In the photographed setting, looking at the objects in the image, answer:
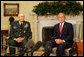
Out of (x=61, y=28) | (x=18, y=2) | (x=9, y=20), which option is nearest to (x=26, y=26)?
(x=61, y=28)

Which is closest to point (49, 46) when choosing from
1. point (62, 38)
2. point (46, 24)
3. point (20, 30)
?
point (62, 38)

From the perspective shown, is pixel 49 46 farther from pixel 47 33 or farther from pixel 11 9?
pixel 11 9

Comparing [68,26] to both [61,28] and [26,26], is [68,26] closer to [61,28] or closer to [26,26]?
[61,28]

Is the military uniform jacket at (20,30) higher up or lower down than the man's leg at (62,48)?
higher up

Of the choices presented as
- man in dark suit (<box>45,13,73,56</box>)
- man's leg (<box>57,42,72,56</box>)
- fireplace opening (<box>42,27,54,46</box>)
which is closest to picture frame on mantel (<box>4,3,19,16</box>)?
fireplace opening (<box>42,27,54,46</box>)

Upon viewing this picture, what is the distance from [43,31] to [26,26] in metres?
2.49

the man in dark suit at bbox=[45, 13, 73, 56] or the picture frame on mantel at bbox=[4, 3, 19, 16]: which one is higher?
the picture frame on mantel at bbox=[4, 3, 19, 16]

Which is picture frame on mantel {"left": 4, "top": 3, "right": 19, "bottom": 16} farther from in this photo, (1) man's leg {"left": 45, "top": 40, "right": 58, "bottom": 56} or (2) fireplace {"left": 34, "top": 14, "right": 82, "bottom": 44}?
(1) man's leg {"left": 45, "top": 40, "right": 58, "bottom": 56}

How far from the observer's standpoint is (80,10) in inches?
249

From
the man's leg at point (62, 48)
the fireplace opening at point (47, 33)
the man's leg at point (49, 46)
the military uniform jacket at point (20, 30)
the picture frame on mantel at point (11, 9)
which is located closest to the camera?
the man's leg at point (49, 46)

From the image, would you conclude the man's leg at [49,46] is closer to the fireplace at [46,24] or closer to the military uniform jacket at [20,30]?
the military uniform jacket at [20,30]

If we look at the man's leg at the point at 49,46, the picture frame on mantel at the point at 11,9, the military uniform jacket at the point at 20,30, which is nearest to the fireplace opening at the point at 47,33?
the picture frame on mantel at the point at 11,9

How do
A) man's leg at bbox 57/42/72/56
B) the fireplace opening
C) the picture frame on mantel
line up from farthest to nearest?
the picture frame on mantel < the fireplace opening < man's leg at bbox 57/42/72/56

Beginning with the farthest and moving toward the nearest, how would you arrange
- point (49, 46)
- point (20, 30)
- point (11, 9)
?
point (11, 9) → point (20, 30) → point (49, 46)
